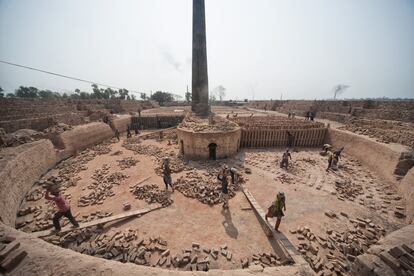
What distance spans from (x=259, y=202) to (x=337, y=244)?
309 centimetres

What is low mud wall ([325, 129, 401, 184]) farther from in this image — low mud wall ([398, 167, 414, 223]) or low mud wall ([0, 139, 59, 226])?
low mud wall ([0, 139, 59, 226])

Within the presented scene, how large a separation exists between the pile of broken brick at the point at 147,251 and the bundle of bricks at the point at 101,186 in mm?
2319

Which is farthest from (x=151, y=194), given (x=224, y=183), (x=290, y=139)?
(x=290, y=139)

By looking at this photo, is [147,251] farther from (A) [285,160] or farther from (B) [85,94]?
(B) [85,94]

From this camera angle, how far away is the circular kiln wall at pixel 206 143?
12.8 metres

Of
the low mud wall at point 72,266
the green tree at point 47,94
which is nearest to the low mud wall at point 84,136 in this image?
the low mud wall at point 72,266

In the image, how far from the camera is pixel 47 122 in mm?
17594

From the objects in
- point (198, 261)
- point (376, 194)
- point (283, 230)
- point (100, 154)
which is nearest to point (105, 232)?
point (198, 261)

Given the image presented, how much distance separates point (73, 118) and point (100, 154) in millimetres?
9738

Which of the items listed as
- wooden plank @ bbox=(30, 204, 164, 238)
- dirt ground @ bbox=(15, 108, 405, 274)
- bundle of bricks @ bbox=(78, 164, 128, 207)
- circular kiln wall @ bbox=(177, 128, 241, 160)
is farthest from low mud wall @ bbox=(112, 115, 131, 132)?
wooden plank @ bbox=(30, 204, 164, 238)

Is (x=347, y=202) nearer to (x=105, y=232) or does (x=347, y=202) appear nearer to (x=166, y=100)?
(x=105, y=232)

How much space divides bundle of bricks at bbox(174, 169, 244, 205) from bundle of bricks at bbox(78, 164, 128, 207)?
365 cm

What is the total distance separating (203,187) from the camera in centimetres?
888

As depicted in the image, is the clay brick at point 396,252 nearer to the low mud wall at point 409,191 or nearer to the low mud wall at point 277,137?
the low mud wall at point 409,191
